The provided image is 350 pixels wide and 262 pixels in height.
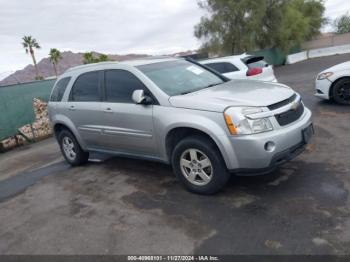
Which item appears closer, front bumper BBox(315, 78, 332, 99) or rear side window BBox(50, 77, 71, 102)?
rear side window BBox(50, 77, 71, 102)

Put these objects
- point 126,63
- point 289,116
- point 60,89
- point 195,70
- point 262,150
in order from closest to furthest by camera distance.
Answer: point 262,150
point 289,116
point 126,63
point 195,70
point 60,89

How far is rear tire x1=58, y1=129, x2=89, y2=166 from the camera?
19.4 ft

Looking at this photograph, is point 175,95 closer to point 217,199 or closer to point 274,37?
point 217,199

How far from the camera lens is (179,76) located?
15.6 ft

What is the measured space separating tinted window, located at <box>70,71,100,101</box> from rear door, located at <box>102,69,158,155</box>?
267 millimetres

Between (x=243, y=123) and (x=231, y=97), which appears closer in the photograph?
(x=243, y=123)

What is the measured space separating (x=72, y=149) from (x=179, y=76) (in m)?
2.69

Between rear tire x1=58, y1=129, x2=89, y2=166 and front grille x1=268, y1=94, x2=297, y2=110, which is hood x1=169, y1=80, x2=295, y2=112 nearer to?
front grille x1=268, y1=94, x2=297, y2=110

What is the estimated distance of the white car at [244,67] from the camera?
29.1 feet

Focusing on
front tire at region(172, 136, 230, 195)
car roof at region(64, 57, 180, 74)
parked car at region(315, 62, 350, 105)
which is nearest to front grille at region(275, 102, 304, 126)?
front tire at region(172, 136, 230, 195)

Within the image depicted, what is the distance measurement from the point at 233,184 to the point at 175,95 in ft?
4.70

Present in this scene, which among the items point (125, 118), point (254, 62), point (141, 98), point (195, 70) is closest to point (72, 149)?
point (125, 118)

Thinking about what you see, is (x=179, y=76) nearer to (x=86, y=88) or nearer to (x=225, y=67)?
(x=86, y=88)

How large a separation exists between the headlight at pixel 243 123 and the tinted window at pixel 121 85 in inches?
55.9
